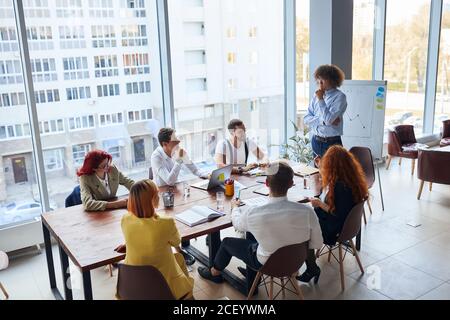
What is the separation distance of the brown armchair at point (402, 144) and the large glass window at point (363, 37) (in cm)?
114

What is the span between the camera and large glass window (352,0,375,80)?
7477 millimetres

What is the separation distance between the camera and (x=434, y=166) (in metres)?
6.00

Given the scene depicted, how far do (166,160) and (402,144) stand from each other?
4.91 metres

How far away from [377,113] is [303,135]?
1.22 meters

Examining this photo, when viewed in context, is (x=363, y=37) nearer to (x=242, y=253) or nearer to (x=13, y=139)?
(x=242, y=253)

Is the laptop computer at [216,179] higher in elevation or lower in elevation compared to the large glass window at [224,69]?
lower

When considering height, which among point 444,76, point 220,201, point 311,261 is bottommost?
point 311,261

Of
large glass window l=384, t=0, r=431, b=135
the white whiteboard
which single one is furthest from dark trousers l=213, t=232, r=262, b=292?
large glass window l=384, t=0, r=431, b=135

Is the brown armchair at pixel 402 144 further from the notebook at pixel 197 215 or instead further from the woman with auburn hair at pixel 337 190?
the notebook at pixel 197 215

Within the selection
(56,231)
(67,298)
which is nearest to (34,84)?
(56,231)

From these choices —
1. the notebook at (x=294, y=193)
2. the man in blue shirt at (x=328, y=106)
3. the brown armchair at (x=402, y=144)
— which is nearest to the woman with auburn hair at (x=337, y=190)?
the notebook at (x=294, y=193)

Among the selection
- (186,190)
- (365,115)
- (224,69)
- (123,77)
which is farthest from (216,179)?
(365,115)

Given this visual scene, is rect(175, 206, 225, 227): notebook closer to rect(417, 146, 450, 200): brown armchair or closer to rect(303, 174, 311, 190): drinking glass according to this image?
rect(303, 174, 311, 190): drinking glass

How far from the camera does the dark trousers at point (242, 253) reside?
3.45 m
